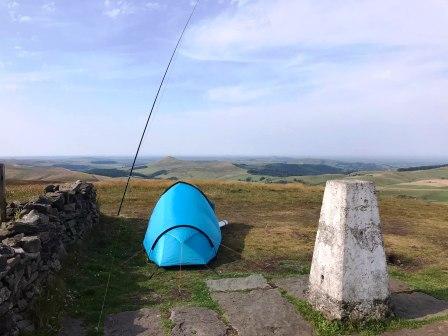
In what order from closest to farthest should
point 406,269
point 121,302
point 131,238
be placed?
point 121,302, point 406,269, point 131,238

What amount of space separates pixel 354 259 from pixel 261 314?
2400 mm

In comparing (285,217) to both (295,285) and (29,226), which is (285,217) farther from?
(29,226)

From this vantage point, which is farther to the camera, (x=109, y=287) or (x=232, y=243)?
(x=232, y=243)

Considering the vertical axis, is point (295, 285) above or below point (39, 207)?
below

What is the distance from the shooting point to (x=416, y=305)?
33.5 ft

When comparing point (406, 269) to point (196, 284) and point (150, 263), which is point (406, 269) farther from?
point (150, 263)

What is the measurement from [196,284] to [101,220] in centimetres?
892

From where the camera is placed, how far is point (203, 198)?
16.8m

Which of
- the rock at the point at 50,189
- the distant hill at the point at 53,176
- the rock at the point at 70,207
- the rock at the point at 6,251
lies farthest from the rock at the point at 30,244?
the distant hill at the point at 53,176

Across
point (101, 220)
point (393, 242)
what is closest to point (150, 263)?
point (101, 220)

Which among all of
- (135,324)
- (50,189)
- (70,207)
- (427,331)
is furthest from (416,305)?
(50,189)

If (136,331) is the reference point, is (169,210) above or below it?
above

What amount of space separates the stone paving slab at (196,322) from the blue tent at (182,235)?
323cm

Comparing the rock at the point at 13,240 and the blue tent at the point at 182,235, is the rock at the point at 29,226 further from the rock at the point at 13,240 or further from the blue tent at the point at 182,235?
the blue tent at the point at 182,235
